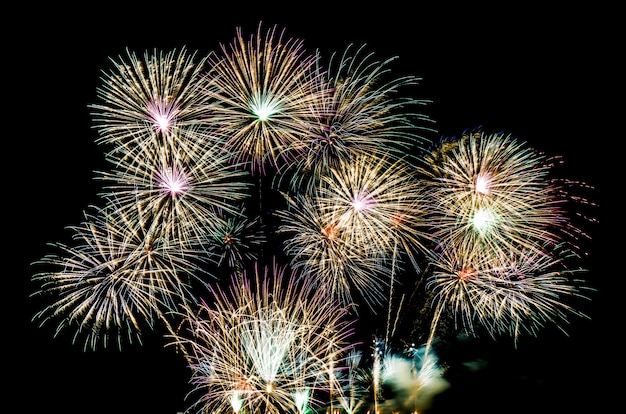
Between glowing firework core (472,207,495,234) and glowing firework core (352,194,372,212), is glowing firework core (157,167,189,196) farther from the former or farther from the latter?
glowing firework core (472,207,495,234)

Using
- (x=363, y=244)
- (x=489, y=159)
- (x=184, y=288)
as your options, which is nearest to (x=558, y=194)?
(x=489, y=159)

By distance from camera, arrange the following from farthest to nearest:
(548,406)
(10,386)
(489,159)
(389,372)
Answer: (10,386) < (389,372) < (548,406) < (489,159)

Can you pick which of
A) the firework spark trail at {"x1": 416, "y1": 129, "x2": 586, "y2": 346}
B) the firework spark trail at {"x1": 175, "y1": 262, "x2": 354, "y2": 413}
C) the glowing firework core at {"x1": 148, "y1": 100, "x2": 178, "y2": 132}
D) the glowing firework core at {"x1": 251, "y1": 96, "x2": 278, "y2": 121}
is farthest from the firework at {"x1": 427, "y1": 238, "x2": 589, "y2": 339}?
the glowing firework core at {"x1": 148, "y1": 100, "x2": 178, "y2": 132}

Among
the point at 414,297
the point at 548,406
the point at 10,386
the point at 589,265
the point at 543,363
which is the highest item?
the point at 589,265

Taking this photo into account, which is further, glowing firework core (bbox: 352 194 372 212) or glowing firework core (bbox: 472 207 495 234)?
glowing firework core (bbox: 472 207 495 234)

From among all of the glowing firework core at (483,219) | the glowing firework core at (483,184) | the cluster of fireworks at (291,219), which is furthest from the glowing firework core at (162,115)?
the glowing firework core at (483,219)

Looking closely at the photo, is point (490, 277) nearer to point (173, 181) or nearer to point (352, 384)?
point (352, 384)

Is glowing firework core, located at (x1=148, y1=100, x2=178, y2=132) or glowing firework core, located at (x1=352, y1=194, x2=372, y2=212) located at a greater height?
glowing firework core, located at (x1=148, y1=100, x2=178, y2=132)

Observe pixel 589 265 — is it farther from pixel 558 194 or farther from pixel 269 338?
pixel 269 338
